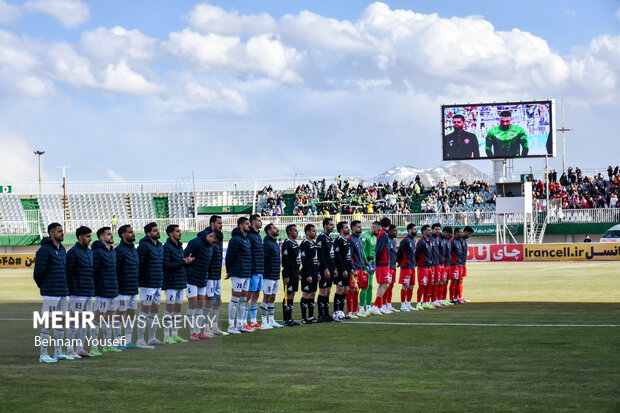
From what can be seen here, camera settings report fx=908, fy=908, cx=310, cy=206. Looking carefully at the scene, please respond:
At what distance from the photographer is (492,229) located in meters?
61.8

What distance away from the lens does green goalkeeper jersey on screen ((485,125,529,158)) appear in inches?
2408

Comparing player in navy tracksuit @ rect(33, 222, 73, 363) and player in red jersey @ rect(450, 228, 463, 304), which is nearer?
player in navy tracksuit @ rect(33, 222, 73, 363)

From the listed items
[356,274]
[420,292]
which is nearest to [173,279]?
[356,274]

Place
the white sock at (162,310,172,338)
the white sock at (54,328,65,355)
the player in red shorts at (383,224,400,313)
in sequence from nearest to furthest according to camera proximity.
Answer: the white sock at (54,328,65,355)
the white sock at (162,310,172,338)
the player in red shorts at (383,224,400,313)

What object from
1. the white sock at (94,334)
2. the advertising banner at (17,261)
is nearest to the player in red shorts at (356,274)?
the white sock at (94,334)

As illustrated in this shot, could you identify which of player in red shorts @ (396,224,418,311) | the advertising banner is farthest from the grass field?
the advertising banner

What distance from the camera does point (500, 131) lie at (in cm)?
6156

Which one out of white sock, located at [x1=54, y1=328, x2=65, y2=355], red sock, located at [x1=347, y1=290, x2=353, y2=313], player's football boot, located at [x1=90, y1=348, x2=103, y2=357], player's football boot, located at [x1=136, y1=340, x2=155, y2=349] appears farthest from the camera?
red sock, located at [x1=347, y1=290, x2=353, y2=313]

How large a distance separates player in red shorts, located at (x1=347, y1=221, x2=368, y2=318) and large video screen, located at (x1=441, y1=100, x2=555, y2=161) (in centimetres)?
4142

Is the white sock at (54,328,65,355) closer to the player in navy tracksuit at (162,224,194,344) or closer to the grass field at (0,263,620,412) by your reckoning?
the grass field at (0,263,620,412)

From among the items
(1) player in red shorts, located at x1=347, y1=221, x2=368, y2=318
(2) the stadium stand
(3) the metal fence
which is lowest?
(1) player in red shorts, located at x1=347, y1=221, x2=368, y2=318

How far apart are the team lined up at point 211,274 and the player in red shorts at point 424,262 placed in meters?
0.03

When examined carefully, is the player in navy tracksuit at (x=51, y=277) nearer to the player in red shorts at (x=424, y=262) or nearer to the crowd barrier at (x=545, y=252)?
the player in red shorts at (x=424, y=262)

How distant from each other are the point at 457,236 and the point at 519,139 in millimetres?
36485
